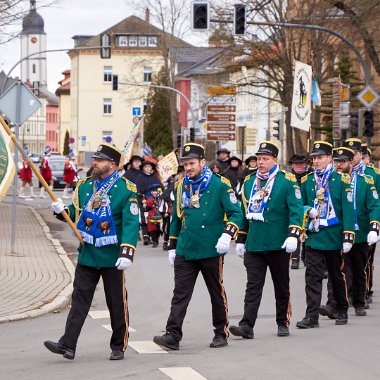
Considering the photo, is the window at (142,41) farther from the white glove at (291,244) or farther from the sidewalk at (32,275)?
the white glove at (291,244)

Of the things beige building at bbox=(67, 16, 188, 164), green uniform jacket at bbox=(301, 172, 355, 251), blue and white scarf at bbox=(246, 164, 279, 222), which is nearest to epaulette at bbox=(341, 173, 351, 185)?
green uniform jacket at bbox=(301, 172, 355, 251)

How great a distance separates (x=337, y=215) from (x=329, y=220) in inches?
4.2

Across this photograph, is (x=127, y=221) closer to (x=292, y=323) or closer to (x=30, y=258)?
(x=292, y=323)

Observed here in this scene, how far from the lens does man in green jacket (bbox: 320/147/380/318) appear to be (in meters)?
13.5

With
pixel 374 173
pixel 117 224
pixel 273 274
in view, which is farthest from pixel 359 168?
pixel 117 224

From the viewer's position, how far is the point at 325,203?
12.5 metres

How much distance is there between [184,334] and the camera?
1178 cm

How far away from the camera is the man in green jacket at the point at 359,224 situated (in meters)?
13.5

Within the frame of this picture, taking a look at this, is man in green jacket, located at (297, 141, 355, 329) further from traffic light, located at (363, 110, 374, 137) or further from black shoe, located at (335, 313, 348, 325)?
traffic light, located at (363, 110, 374, 137)

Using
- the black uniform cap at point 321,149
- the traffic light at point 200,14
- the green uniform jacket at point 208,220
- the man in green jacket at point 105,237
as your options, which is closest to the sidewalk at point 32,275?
the green uniform jacket at point 208,220

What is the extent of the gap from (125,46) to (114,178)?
12097 centimetres

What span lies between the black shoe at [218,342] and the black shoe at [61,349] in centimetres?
144

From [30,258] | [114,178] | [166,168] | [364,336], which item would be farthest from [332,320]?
[166,168]

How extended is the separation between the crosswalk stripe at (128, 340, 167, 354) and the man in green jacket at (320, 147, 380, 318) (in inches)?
119
